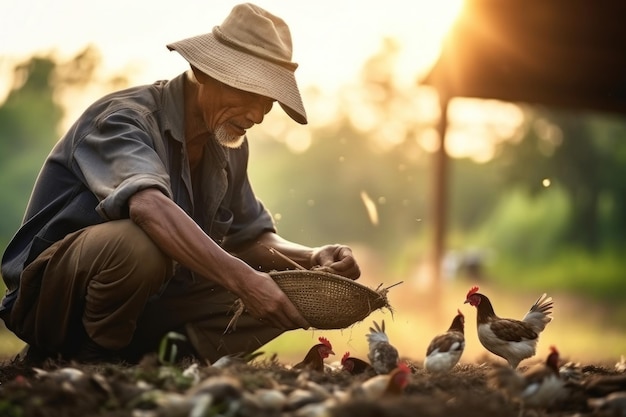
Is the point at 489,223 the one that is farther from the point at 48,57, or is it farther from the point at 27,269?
the point at 27,269

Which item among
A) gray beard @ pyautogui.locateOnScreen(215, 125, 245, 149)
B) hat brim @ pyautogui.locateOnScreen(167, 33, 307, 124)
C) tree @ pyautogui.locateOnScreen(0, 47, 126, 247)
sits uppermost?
hat brim @ pyautogui.locateOnScreen(167, 33, 307, 124)

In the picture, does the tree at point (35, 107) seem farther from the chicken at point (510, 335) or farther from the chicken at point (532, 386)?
the chicken at point (532, 386)

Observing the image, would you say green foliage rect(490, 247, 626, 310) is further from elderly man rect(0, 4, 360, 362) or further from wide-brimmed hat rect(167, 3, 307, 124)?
wide-brimmed hat rect(167, 3, 307, 124)

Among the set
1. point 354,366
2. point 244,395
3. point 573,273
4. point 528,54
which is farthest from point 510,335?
point 573,273

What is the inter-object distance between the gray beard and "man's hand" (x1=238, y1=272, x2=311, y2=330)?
94 centimetres

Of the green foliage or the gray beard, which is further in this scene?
the green foliage

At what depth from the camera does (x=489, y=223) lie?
3506 centimetres

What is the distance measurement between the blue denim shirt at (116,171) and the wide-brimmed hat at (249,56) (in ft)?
1.03

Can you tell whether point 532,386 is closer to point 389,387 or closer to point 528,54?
point 389,387

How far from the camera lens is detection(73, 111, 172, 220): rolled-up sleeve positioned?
4.20 m

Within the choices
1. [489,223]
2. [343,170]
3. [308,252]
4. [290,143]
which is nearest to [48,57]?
[290,143]

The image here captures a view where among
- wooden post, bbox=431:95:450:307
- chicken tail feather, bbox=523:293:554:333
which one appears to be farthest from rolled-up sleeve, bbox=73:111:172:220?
wooden post, bbox=431:95:450:307

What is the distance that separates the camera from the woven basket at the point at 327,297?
4316 mm

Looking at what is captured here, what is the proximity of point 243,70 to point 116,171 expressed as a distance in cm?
81
